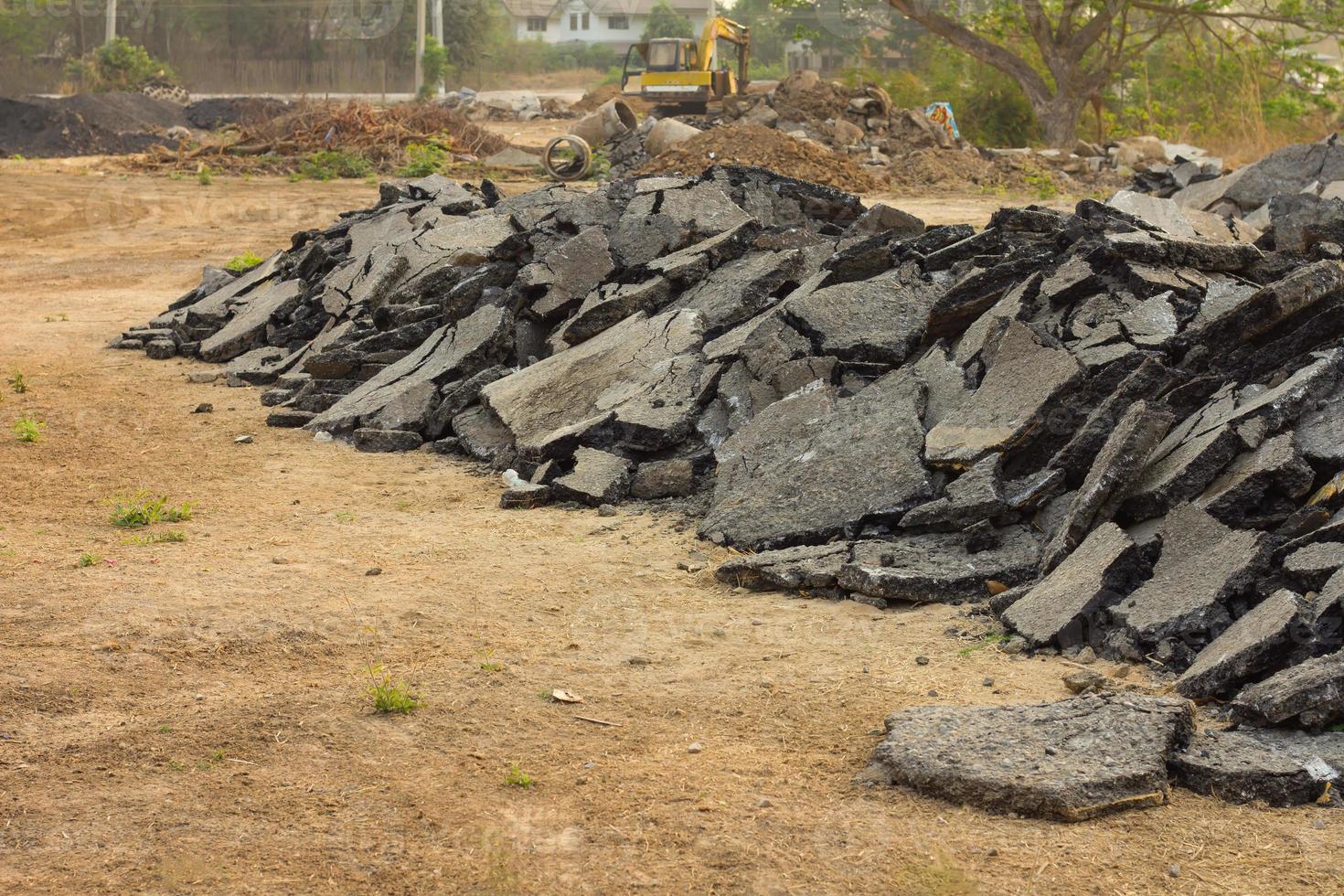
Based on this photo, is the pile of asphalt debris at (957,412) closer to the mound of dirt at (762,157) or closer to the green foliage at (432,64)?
the mound of dirt at (762,157)

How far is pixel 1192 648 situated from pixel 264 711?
3.09 m

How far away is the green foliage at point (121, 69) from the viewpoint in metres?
40.0

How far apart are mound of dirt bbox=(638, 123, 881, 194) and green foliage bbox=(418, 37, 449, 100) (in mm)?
24014

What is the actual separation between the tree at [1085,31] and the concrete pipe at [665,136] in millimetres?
5896

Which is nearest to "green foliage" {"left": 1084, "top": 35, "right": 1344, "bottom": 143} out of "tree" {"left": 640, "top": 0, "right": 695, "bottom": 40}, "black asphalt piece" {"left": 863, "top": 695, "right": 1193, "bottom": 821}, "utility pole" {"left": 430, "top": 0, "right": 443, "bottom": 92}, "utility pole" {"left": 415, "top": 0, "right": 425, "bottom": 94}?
"utility pole" {"left": 415, "top": 0, "right": 425, "bottom": 94}

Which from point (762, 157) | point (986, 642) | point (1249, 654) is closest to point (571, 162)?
point (762, 157)

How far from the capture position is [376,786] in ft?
11.7

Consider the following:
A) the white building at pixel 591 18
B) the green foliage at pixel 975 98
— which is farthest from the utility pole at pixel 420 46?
the white building at pixel 591 18

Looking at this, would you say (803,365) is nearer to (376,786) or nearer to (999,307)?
(999,307)

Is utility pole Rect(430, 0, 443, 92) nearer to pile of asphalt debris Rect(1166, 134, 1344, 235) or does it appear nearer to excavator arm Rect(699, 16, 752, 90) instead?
excavator arm Rect(699, 16, 752, 90)

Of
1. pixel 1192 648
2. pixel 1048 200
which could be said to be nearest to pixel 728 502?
pixel 1192 648

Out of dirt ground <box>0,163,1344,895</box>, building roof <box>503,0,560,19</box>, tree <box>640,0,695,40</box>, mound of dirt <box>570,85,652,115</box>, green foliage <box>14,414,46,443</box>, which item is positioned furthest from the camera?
building roof <box>503,0,560,19</box>

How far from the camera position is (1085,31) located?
25.3 metres

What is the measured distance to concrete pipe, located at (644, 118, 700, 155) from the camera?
2295cm
